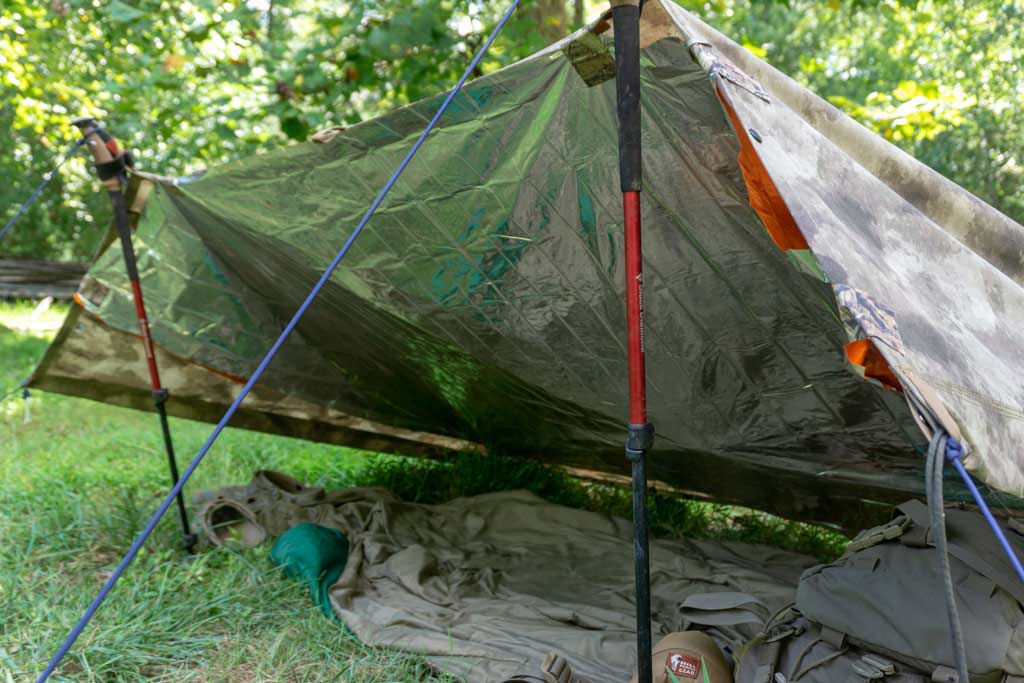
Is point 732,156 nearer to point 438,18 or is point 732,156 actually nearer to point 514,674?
point 514,674

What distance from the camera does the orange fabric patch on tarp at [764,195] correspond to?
4.41 ft

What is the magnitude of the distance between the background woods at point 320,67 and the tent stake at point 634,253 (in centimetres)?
235

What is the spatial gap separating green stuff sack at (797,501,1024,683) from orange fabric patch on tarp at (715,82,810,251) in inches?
28.6

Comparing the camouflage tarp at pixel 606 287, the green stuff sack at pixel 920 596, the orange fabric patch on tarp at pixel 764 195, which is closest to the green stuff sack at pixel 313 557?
the camouflage tarp at pixel 606 287

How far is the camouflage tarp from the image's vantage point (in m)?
1.37

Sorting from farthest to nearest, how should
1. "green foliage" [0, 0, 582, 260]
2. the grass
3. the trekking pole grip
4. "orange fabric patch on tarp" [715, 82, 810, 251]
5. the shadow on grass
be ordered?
"green foliage" [0, 0, 582, 260]
the shadow on grass
the trekking pole grip
the grass
"orange fabric patch on tarp" [715, 82, 810, 251]

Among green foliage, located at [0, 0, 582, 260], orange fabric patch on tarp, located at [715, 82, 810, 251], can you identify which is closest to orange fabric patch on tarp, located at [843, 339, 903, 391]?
orange fabric patch on tarp, located at [715, 82, 810, 251]

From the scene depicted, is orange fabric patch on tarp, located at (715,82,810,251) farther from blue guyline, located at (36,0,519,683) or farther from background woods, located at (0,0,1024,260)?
background woods, located at (0,0,1024,260)

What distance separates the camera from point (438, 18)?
3719 mm

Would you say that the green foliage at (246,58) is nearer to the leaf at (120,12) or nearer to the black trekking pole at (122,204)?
the leaf at (120,12)

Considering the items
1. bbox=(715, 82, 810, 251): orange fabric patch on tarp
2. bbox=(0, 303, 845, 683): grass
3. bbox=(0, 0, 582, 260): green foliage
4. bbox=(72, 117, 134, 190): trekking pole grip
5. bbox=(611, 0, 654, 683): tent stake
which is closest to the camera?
bbox=(715, 82, 810, 251): orange fabric patch on tarp

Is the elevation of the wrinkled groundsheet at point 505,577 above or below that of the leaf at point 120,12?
below

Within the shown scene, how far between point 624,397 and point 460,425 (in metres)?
1.07

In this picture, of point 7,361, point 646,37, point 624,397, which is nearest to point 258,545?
point 624,397
